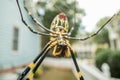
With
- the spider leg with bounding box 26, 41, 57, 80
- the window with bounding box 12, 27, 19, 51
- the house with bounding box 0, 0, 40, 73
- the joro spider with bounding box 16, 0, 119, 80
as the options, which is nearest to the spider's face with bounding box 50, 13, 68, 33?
the joro spider with bounding box 16, 0, 119, 80

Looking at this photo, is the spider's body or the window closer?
the spider's body

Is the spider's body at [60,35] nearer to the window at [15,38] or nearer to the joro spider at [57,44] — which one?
the joro spider at [57,44]

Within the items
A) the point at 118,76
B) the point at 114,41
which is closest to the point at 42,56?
the point at 118,76

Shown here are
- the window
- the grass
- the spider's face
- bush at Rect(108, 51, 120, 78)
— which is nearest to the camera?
the spider's face

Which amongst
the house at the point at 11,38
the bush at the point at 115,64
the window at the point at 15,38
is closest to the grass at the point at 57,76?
the house at the point at 11,38

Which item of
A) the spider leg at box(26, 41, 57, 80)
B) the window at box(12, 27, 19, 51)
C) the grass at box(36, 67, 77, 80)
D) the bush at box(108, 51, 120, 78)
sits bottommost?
the grass at box(36, 67, 77, 80)

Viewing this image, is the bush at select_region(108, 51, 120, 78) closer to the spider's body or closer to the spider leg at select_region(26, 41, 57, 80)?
the spider's body
